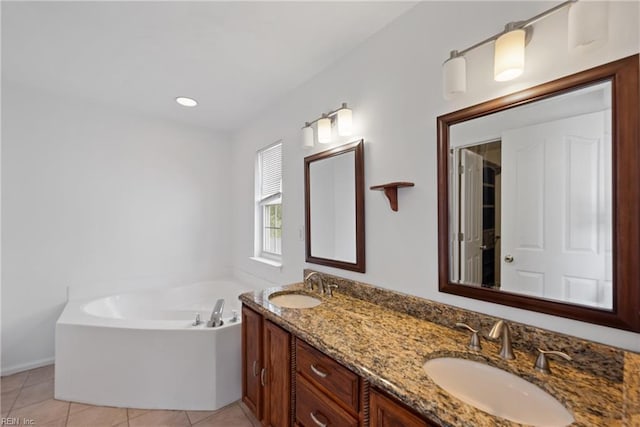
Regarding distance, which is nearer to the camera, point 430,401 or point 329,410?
point 430,401

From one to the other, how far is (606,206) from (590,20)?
576 mm

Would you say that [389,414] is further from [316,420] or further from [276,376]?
[276,376]

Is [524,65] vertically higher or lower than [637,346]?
higher

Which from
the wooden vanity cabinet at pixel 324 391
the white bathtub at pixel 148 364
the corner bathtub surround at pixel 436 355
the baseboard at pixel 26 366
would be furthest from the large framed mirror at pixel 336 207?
the baseboard at pixel 26 366

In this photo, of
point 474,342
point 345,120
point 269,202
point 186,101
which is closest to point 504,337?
point 474,342

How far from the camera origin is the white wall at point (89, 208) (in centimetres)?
240

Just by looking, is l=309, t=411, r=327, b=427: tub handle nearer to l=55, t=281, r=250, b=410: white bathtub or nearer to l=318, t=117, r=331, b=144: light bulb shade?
l=55, t=281, r=250, b=410: white bathtub

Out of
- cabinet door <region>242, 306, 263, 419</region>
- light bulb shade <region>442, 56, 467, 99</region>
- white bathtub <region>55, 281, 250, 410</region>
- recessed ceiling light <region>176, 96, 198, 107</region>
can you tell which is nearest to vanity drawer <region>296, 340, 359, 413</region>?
cabinet door <region>242, 306, 263, 419</region>

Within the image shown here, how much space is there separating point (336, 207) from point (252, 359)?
1135 millimetres

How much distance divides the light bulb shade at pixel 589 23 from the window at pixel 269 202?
6.89 feet

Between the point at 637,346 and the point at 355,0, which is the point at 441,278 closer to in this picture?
the point at 637,346

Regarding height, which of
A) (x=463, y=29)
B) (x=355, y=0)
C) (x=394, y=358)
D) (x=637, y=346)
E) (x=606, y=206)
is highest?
(x=355, y=0)

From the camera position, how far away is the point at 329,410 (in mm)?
1162

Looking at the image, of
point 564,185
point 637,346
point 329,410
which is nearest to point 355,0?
point 564,185
